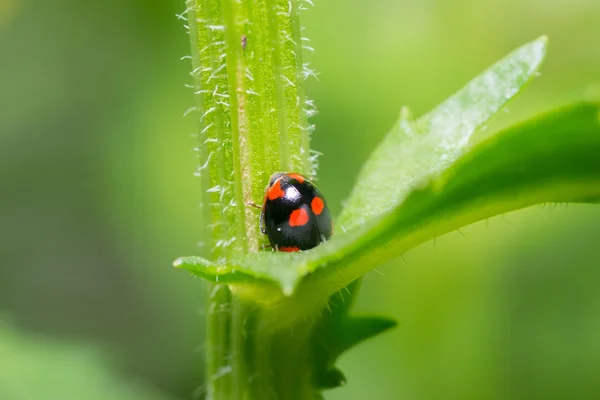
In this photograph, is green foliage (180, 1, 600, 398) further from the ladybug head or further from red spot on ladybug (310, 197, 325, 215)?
red spot on ladybug (310, 197, 325, 215)

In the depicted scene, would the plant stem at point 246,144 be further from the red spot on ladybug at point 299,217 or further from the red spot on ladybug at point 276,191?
the red spot on ladybug at point 299,217

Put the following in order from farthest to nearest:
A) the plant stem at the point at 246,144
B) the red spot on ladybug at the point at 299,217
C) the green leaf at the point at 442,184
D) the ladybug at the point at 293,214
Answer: the red spot on ladybug at the point at 299,217 < the ladybug at the point at 293,214 < the plant stem at the point at 246,144 < the green leaf at the point at 442,184

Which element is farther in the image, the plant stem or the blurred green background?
the blurred green background

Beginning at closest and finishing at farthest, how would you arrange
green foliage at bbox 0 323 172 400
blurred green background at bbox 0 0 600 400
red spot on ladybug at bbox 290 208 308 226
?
red spot on ladybug at bbox 290 208 308 226 < green foliage at bbox 0 323 172 400 < blurred green background at bbox 0 0 600 400

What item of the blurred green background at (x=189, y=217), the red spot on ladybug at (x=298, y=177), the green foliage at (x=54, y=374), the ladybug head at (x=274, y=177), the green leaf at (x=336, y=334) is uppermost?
the blurred green background at (x=189, y=217)

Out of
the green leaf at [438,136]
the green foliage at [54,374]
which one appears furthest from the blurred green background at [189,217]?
the green leaf at [438,136]

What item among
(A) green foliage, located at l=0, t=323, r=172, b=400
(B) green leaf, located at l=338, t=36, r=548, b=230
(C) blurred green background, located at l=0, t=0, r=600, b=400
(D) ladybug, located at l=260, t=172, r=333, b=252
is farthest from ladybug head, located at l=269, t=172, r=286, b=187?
(A) green foliage, located at l=0, t=323, r=172, b=400
